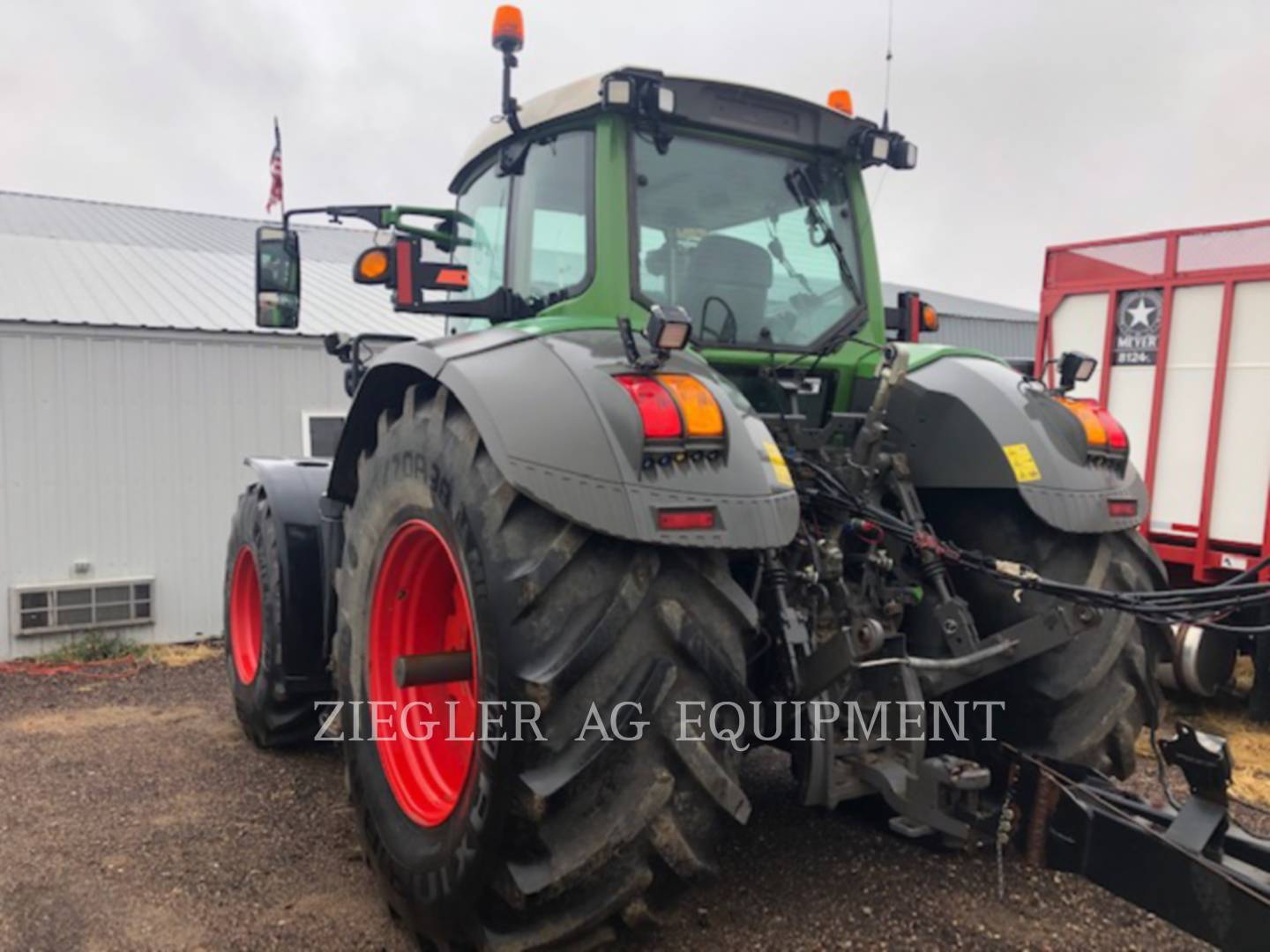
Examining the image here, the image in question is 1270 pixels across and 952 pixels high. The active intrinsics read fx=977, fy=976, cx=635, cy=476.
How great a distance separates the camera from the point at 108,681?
6402 mm

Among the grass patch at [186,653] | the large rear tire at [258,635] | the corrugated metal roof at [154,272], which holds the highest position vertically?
the corrugated metal roof at [154,272]

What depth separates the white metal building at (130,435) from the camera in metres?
7.02

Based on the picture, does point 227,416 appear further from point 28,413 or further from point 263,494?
point 263,494

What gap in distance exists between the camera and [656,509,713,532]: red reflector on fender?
2162 mm

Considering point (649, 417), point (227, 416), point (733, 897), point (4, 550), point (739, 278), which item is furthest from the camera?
point (227, 416)

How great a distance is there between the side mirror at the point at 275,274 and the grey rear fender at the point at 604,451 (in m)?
1.62

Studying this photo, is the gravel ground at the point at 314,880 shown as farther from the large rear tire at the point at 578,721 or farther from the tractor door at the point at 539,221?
the tractor door at the point at 539,221

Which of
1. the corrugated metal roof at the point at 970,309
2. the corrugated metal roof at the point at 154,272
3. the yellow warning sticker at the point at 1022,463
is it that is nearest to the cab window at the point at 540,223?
the yellow warning sticker at the point at 1022,463

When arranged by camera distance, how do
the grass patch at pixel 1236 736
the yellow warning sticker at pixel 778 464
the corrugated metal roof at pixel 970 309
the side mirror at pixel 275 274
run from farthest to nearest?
the corrugated metal roof at pixel 970 309 < the grass patch at pixel 1236 736 < the side mirror at pixel 275 274 < the yellow warning sticker at pixel 778 464

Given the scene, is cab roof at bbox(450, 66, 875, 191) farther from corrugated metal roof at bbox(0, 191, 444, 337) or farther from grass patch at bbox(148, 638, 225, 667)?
corrugated metal roof at bbox(0, 191, 444, 337)

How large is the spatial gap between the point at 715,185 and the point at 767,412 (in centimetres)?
76

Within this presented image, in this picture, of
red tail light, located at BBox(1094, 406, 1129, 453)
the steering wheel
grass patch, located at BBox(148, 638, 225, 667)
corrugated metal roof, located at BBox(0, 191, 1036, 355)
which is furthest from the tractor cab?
corrugated metal roof, located at BBox(0, 191, 1036, 355)

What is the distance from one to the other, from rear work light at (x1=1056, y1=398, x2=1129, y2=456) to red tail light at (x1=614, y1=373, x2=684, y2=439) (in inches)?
61.0

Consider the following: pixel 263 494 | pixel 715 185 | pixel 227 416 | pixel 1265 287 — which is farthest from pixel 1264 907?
pixel 227 416
